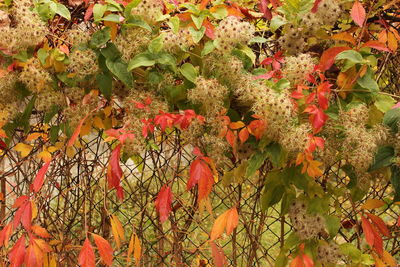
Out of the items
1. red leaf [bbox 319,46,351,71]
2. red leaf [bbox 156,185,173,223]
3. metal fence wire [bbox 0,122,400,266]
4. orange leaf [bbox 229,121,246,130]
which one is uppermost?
red leaf [bbox 319,46,351,71]

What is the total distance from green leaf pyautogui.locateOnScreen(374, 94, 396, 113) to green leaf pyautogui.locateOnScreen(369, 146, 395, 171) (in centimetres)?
10

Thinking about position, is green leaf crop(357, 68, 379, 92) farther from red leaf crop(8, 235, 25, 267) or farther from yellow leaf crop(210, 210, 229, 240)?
red leaf crop(8, 235, 25, 267)

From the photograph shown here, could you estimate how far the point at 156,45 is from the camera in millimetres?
A: 1525

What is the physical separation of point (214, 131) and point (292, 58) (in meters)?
0.30

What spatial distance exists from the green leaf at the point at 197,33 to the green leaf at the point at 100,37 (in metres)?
0.25

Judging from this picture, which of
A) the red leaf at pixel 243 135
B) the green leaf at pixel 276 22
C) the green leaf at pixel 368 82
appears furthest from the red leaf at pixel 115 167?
the green leaf at pixel 368 82

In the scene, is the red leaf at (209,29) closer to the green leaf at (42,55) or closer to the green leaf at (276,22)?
the green leaf at (276,22)

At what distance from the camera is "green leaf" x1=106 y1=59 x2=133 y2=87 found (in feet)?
5.22

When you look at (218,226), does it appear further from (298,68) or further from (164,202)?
(298,68)

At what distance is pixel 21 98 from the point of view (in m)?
1.81

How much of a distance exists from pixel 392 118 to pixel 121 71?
0.75 metres

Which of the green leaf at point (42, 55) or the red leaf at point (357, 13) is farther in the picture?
the green leaf at point (42, 55)

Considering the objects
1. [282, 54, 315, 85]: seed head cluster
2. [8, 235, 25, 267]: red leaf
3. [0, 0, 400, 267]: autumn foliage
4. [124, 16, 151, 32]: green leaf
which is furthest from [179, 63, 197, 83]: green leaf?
[8, 235, 25, 267]: red leaf

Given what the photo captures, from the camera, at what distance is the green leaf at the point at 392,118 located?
1.49 meters
